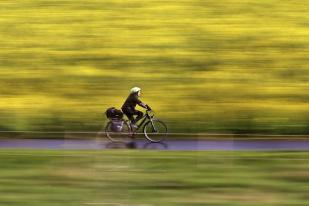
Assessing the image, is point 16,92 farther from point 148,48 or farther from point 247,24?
point 247,24

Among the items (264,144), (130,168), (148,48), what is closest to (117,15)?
(148,48)

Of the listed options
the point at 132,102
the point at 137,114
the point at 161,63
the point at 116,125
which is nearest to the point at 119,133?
the point at 116,125

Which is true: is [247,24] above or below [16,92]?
above

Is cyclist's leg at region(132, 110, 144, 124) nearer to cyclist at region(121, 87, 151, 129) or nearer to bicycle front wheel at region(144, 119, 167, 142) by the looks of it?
cyclist at region(121, 87, 151, 129)

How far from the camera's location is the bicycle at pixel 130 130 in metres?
11.8

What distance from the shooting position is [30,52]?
18.2 meters

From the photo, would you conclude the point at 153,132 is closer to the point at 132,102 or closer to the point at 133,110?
the point at 133,110

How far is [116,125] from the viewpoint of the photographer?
39.0 feet

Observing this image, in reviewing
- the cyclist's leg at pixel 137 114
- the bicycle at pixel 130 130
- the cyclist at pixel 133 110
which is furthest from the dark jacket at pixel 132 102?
the bicycle at pixel 130 130

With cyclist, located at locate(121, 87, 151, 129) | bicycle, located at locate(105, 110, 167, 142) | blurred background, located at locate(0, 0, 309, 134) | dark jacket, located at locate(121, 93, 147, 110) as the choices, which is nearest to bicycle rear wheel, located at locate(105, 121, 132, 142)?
bicycle, located at locate(105, 110, 167, 142)

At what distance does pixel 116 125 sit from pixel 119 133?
0.20 m

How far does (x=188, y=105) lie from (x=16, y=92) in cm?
463

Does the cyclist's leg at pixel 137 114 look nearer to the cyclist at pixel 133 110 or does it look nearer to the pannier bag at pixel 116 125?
the cyclist at pixel 133 110

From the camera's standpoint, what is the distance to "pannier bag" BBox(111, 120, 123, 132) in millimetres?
11844
